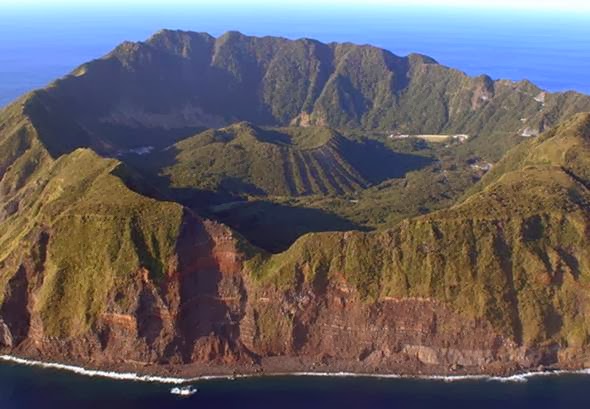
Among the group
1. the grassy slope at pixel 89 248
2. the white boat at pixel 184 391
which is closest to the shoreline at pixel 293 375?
the white boat at pixel 184 391

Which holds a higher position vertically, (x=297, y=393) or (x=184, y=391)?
(x=297, y=393)

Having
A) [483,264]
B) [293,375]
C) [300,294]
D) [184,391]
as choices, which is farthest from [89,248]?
[483,264]

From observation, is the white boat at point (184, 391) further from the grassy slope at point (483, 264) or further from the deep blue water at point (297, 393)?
the grassy slope at point (483, 264)

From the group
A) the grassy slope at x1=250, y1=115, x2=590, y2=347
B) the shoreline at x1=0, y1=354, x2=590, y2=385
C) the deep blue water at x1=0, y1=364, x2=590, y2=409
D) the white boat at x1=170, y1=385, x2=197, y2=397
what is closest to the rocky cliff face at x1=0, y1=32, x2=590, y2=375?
the grassy slope at x1=250, y1=115, x2=590, y2=347

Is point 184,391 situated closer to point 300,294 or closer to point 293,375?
point 293,375

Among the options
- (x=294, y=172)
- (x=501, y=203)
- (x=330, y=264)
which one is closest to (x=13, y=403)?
(x=330, y=264)

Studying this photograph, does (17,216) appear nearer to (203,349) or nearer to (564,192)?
(203,349)

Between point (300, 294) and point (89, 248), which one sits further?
point (89, 248)
